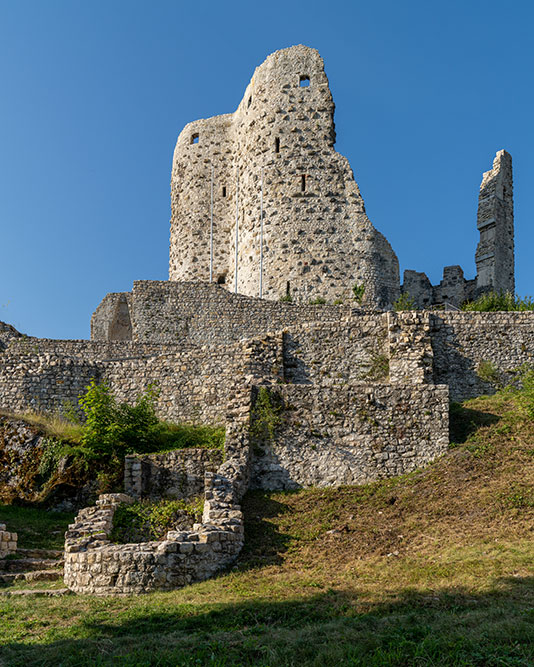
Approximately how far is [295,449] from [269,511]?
1.79 meters

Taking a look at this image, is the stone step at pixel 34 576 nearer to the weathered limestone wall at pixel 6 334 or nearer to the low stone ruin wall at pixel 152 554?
the low stone ruin wall at pixel 152 554

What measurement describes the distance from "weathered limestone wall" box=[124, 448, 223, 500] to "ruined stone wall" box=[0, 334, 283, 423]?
3.02 m


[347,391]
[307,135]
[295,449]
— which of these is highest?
[307,135]

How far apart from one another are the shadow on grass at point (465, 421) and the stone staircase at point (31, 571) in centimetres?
822

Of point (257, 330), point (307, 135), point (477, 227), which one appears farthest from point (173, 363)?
point (477, 227)

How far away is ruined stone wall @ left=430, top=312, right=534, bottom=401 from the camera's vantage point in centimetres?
1773

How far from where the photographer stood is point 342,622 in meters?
7.61

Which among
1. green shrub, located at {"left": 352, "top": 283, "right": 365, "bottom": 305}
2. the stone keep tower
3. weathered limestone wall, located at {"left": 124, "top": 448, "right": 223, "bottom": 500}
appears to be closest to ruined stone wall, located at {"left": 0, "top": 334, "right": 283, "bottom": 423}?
weathered limestone wall, located at {"left": 124, "top": 448, "right": 223, "bottom": 500}

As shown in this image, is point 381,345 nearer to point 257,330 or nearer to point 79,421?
point 257,330

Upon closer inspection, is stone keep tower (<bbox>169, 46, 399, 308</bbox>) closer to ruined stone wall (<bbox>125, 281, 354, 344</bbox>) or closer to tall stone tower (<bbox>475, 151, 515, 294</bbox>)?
ruined stone wall (<bbox>125, 281, 354, 344</bbox>)

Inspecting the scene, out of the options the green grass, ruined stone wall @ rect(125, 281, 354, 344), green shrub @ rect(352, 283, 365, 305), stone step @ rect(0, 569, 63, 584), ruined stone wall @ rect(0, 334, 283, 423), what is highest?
green shrub @ rect(352, 283, 365, 305)

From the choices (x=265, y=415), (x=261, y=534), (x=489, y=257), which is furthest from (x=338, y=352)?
(x=489, y=257)

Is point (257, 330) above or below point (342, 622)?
above

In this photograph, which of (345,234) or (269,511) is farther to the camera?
(345,234)
